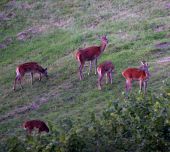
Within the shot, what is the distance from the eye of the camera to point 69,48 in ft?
83.5

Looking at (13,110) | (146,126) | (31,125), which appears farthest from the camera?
(13,110)

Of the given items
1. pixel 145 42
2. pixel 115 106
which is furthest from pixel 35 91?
pixel 115 106

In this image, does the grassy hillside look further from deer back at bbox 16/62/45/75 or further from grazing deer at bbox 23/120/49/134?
grazing deer at bbox 23/120/49/134

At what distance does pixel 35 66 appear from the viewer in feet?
71.1

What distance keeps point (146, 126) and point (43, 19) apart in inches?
918

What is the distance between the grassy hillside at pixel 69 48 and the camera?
58.1 ft

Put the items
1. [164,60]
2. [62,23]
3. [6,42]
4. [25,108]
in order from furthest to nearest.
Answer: [62,23]
[6,42]
[164,60]
[25,108]

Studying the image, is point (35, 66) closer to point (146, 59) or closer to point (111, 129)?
point (146, 59)

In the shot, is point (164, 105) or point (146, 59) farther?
point (146, 59)

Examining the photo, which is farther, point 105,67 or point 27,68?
point 27,68

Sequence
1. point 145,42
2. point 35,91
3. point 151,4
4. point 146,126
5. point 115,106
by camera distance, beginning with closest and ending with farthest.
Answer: point 146,126 → point 115,106 → point 35,91 → point 145,42 → point 151,4

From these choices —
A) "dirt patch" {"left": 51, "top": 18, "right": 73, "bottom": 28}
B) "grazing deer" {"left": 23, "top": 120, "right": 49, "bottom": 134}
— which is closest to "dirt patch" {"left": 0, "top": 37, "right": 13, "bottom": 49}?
"dirt patch" {"left": 51, "top": 18, "right": 73, "bottom": 28}

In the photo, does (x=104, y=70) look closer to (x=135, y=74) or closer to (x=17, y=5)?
(x=135, y=74)

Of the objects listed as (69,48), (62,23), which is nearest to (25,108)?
(69,48)
